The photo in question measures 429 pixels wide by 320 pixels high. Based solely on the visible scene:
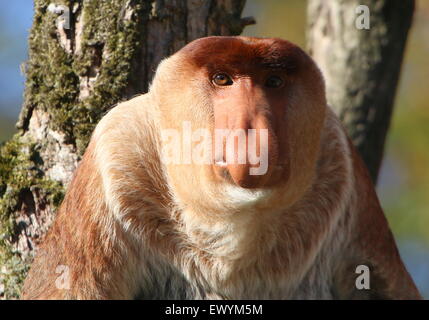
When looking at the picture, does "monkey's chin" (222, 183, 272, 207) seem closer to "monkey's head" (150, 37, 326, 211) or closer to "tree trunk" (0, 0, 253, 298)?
"monkey's head" (150, 37, 326, 211)

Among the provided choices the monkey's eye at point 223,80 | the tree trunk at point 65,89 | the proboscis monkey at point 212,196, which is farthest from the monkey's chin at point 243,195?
the tree trunk at point 65,89

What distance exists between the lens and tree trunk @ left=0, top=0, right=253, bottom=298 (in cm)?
487

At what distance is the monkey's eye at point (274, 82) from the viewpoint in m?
4.11

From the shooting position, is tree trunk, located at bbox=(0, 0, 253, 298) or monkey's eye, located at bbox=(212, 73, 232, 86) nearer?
monkey's eye, located at bbox=(212, 73, 232, 86)

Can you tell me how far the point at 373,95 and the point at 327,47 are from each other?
63 cm

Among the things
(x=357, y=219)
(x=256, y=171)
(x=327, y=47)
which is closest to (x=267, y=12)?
(x=327, y=47)

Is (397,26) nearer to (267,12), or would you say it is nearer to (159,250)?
(159,250)

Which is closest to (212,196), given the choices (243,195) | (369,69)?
(243,195)

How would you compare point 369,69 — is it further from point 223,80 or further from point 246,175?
point 246,175

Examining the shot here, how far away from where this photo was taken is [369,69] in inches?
280

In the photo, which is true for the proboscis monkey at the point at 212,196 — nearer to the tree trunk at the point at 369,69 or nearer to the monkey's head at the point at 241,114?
the monkey's head at the point at 241,114

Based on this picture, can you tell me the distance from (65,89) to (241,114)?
5.03 ft

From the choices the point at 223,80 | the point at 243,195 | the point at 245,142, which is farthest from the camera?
the point at 223,80

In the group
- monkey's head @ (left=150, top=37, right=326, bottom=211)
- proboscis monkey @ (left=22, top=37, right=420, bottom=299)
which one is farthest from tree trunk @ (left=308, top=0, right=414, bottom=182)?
monkey's head @ (left=150, top=37, right=326, bottom=211)
